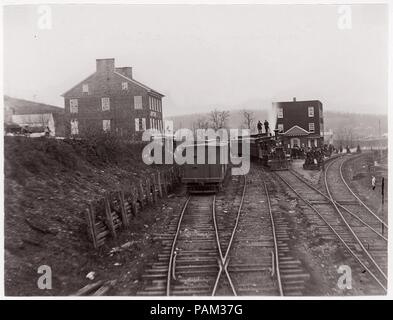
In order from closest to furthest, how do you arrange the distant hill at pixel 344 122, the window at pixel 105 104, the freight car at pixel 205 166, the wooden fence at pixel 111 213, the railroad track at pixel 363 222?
the railroad track at pixel 363 222, the wooden fence at pixel 111 213, the freight car at pixel 205 166, the window at pixel 105 104, the distant hill at pixel 344 122

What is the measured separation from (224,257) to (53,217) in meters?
4.78

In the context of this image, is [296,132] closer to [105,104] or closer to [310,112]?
[310,112]

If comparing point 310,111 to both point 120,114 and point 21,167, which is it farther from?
point 21,167

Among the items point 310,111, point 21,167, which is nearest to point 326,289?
point 21,167

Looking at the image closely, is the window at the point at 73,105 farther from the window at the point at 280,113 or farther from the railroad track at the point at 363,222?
the window at the point at 280,113

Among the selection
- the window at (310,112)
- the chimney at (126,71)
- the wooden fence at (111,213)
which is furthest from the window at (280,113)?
the wooden fence at (111,213)

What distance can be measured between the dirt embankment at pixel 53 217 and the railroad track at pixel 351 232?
5.50 m

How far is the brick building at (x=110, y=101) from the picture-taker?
3272cm

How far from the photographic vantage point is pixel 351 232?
36.8ft

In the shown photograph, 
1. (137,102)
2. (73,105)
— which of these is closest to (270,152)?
(137,102)

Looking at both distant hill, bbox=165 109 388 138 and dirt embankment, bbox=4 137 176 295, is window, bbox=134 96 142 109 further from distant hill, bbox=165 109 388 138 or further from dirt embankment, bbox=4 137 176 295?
distant hill, bbox=165 109 388 138

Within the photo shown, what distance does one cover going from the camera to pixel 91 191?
1390 centimetres

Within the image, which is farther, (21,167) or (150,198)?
(150,198)

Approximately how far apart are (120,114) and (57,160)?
65.1 ft
